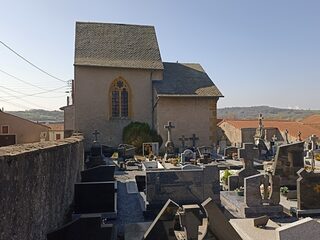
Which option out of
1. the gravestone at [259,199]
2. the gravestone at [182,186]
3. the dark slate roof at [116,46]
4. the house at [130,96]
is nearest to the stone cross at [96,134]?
the house at [130,96]

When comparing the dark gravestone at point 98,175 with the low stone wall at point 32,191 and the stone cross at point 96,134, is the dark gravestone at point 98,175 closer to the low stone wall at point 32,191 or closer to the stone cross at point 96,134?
the low stone wall at point 32,191

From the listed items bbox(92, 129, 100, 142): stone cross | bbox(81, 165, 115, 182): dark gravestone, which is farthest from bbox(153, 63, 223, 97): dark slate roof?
bbox(81, 165, 115, 182): dark gravestone

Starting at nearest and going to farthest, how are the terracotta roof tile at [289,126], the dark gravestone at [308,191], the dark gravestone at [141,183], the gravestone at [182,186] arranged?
1. the dark gravestone at [308,191]
2. the gravestone at [182,186]
3. the dark gravestone at [141,183]
4. the terracotta roof tile at [289,126]

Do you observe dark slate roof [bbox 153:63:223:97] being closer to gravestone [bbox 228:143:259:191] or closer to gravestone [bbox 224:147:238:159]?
gravestone [bbox 224:147:238:159]

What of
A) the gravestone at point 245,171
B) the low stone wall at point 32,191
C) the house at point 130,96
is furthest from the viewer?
the house at point 130,96

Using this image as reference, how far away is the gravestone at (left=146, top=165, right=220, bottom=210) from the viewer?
26.7 ft

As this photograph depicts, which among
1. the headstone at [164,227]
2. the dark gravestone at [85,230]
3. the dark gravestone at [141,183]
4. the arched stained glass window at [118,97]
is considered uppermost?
the arched stained glass window at [118,97]

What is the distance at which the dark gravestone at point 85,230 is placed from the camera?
518cm

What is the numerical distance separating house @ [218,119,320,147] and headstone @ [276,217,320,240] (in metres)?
27.3

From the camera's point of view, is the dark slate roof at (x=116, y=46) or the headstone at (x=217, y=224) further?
the dark slate roof at (x=116, y=46)

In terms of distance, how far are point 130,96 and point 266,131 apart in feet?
58.1

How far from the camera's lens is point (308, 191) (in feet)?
25.5

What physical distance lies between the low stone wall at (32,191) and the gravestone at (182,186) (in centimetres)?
237

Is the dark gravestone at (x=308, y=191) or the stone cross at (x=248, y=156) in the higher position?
the stone cross at (x=248, y=156)
